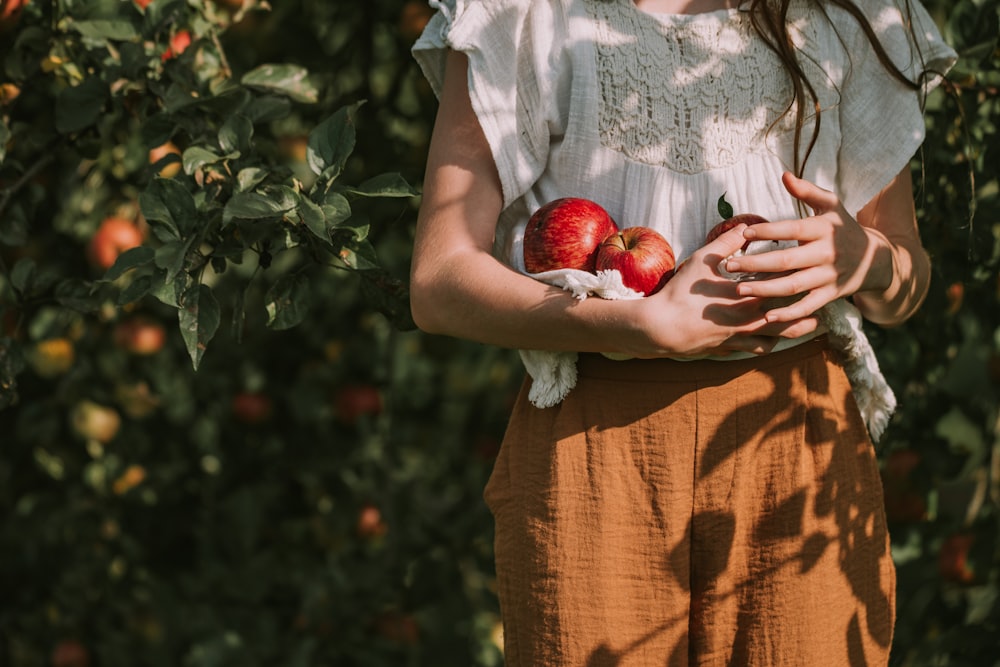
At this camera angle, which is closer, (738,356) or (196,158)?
(738,356)

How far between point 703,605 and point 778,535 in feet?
0.33

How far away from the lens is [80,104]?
4.43 ft

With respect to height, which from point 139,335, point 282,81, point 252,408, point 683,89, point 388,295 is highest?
point 683,89

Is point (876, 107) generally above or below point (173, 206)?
above

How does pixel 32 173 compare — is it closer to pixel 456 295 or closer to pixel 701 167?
pixel 456 295

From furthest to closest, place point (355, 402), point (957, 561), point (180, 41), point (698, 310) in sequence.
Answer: point (355, 402)
point (957, 561)
point (180, 41)
point (698, 310)

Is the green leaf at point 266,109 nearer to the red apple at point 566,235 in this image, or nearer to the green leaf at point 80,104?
the green leaf at point 80,104

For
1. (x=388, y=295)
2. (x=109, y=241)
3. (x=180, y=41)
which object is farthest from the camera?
(x=109, y=241)

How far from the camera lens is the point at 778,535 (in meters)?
1.05

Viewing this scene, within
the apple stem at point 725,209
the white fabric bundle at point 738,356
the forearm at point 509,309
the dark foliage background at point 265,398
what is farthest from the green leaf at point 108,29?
the apple stem at point 725,209

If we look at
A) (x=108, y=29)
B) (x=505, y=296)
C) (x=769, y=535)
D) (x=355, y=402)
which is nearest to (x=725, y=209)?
(x=505, y=296)

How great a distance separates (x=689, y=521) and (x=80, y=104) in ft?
3.01

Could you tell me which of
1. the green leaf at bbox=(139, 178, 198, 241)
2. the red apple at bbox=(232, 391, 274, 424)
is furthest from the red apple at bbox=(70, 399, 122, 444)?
the green leaf at bbox=(139, 178, 198, 241)

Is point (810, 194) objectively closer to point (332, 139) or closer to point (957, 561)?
point (332, 139)
